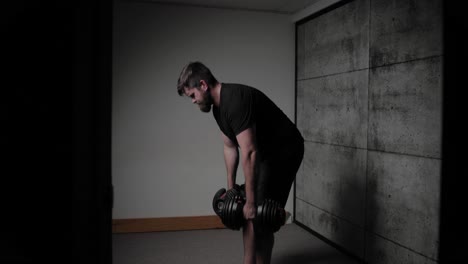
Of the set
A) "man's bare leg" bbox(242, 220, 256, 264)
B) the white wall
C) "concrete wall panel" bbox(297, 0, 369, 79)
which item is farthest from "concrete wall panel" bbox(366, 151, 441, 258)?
the white wall

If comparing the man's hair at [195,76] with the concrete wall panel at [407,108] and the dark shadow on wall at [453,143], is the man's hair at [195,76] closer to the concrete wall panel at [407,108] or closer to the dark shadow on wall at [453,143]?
the concrete wall panel at [407,108]

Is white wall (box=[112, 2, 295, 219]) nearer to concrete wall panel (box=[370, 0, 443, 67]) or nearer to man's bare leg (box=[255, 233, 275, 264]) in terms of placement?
concrete wall panel (box=[370, 0, 443, 67])

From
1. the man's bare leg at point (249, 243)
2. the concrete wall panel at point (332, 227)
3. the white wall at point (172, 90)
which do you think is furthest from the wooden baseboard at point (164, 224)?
the man's bare leg at point (249, 243)

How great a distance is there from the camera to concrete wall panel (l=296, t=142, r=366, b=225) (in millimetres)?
2822

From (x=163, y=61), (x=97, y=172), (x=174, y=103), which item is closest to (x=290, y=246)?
(x=174, y=103)

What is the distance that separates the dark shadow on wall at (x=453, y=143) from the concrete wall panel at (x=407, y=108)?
0.05 metres

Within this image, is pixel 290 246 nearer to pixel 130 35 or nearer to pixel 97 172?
pixel 130 35

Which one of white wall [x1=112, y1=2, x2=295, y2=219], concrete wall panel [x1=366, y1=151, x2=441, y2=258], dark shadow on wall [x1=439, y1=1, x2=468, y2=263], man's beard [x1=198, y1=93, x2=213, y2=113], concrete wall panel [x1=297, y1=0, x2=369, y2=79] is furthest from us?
white wall [x1=112, y1=2, x2=295, y2=219]

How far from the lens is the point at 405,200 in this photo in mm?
2336

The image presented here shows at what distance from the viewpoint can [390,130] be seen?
8.13 feet

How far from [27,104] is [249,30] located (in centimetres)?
322

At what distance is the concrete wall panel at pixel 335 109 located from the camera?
2.80 metres

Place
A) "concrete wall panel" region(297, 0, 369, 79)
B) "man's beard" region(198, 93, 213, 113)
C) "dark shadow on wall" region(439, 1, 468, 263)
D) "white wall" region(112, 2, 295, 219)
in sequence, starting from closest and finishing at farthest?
"dark shadow on wall" region(439, 1, 468, 263) → "man's beard" region(198, 93, 213, 113) → "concrete wall panel" region(297, 0, 369, 79) → "white wall" region(112, 2, 295, 219)

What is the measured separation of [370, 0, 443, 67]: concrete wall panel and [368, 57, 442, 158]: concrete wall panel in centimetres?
6
